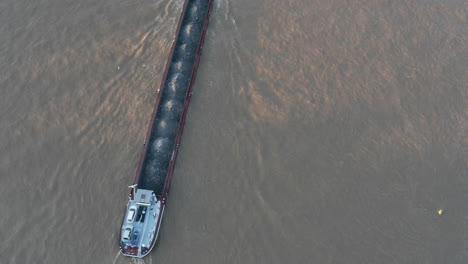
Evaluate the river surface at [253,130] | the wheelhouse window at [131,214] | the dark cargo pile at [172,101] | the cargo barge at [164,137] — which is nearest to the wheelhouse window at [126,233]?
the cargo barge at [164,137]

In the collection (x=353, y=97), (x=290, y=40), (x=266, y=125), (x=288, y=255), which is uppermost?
(x=290, y=40)

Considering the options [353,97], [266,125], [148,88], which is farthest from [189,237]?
[353,97]

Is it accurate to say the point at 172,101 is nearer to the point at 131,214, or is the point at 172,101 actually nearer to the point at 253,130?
the point at 253,130

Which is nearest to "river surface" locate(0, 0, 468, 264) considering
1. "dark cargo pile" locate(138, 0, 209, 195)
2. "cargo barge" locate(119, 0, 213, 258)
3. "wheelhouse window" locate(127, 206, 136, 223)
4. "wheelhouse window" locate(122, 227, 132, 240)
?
"cargo barge" locate(119, 0, 213, 258)

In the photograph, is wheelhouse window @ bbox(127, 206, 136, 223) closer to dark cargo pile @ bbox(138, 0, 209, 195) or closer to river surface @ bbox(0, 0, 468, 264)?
river surface @ bbox(0, 0, 468, 264)

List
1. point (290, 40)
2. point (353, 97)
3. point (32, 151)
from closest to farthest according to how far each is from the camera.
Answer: point (32, 151) < point (353, 97) < point (290, 40)

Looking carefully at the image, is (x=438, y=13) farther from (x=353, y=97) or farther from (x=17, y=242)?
(x=17, y=242)

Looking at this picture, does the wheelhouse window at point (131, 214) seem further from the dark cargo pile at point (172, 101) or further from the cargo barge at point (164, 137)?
the dark cargo pile at point (172, 101)
